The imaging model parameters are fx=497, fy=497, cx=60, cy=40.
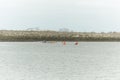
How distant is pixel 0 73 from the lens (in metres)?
35.4

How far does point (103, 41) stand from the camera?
129 meters

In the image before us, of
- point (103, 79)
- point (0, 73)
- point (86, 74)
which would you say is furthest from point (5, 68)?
point (103, 79)

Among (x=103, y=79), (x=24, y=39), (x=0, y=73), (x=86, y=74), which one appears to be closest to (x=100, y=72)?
(x=86, y=74)

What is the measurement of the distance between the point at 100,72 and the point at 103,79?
4.63 m

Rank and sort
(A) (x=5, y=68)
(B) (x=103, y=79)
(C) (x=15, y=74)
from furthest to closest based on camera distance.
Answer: (A) (x=5, y=68) → (C) (x=15, y=74) → (B) (x=103, y=79)

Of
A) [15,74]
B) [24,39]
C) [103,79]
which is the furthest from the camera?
[24,39]

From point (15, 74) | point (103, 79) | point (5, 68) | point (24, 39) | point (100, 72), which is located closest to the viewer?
point (103, 79)

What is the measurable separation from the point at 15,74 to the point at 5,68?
509 cm

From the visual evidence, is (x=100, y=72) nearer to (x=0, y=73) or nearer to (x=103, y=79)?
(x=103, y=79)

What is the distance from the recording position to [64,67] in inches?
1657

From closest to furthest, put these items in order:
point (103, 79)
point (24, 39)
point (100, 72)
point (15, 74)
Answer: point (103, 79)
point (15, 74)
point (100, 72)
point (24, 39)

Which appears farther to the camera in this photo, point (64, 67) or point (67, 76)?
point (64, 67)

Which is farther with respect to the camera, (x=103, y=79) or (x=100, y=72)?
(x=100, y=72)

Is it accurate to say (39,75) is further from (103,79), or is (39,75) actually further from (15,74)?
(103,79)
